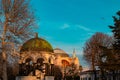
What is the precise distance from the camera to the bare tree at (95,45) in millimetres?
51938

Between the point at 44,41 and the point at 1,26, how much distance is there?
20.1 m

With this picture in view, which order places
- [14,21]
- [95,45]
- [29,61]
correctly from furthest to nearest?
1. [95,45]
2. [29,61]
3. [14,21]

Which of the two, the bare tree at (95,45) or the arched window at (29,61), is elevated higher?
the bare tree at (95,45)

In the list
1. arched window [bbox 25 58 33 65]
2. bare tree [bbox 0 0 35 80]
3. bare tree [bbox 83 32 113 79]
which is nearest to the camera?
bare tree [bbox 0 0 35 80]

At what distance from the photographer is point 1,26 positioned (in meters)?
28.5

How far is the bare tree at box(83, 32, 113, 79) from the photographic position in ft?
170

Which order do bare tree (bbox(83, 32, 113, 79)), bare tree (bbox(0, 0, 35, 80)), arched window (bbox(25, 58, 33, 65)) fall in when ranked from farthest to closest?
bare tree (bbox(83, 32, 113, 79)) < arched window (bbox(25, 58, 33, 65)) < bare tree (bbox(0, 0, 35, 80))

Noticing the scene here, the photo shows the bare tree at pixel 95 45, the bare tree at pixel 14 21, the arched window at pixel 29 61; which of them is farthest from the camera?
the bare tree at pixel 95 45

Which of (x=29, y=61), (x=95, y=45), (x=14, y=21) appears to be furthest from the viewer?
(x=95, y=45)

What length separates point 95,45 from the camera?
173ft

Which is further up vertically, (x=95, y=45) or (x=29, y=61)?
(x=95, y=45)

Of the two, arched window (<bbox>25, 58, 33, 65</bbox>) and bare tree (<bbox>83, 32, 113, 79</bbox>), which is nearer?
arched window (<bbox>25, 58, 33, 65</bbox>)

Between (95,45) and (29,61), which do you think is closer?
(29,61)

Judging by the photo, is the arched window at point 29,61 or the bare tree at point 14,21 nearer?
the bare tree at point 14,21
